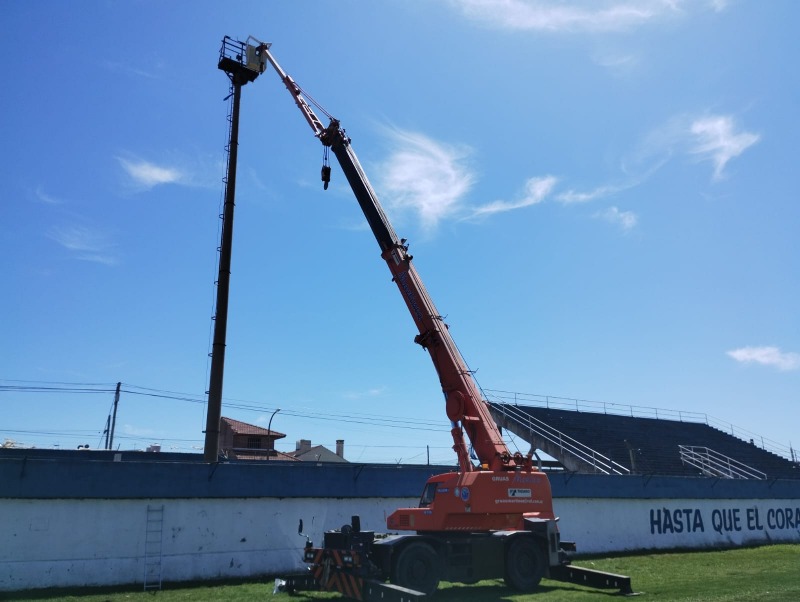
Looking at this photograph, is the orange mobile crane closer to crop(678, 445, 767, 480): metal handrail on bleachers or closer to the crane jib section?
the crane jib section

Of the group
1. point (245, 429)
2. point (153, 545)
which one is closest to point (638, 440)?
point (245, 429)

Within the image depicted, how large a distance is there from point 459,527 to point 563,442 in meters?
24.6

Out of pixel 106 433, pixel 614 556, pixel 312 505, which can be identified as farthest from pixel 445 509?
pixel 106 433

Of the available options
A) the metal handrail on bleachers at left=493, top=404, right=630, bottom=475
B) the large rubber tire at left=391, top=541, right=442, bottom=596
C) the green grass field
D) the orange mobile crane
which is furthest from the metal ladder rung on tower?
the metal handrail on bleachers at left=493, top=404, right=630, bottom=475

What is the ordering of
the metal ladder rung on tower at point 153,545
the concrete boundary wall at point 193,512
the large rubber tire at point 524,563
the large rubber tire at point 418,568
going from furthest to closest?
the metal ladder rung on tower at point 153,545, the concrete boundary wall at point 193,512, the large rubber tire at point 524,563, the large rubber tire at point 418,568

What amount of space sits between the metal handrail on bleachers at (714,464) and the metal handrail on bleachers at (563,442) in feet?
25.0

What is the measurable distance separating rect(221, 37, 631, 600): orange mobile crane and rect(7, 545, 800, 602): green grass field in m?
0.55

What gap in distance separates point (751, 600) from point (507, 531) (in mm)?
5400

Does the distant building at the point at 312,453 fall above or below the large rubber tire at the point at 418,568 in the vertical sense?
above

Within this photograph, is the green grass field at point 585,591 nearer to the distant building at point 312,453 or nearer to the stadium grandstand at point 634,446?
the stadium grandstand at point 634,446

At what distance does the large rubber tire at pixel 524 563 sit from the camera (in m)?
15.9

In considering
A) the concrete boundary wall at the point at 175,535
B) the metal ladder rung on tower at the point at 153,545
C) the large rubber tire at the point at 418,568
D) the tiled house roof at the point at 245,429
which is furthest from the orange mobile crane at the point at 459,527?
the tiled house roof at the point at 245,429

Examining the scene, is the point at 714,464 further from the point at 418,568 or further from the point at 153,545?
the point at 153,545

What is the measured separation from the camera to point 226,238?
80.6 ft
